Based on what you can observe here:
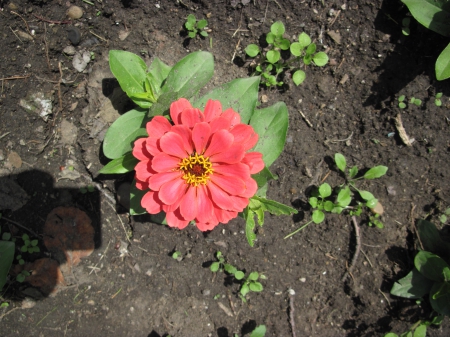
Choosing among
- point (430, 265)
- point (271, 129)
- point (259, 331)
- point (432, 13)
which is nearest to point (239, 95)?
point (271, 129)

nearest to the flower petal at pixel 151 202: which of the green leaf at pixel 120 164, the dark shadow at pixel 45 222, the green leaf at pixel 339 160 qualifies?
the green leaf at pixel 120 164

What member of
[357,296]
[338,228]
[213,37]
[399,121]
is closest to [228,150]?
[213,37]

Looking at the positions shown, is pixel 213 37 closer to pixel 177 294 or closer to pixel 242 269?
pixel 242 269

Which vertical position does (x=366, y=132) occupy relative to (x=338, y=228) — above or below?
above

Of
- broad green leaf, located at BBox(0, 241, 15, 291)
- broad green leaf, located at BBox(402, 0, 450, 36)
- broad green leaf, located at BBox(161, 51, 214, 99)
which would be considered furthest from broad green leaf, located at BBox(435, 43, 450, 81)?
broad green leaf, located at BBox(0, 241, 15, 291)

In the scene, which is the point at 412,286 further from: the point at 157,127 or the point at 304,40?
the point at 157,127

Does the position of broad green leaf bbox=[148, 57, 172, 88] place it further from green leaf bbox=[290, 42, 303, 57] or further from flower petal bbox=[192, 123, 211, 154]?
green leaf bbox=[290, 42, 303, 57]
